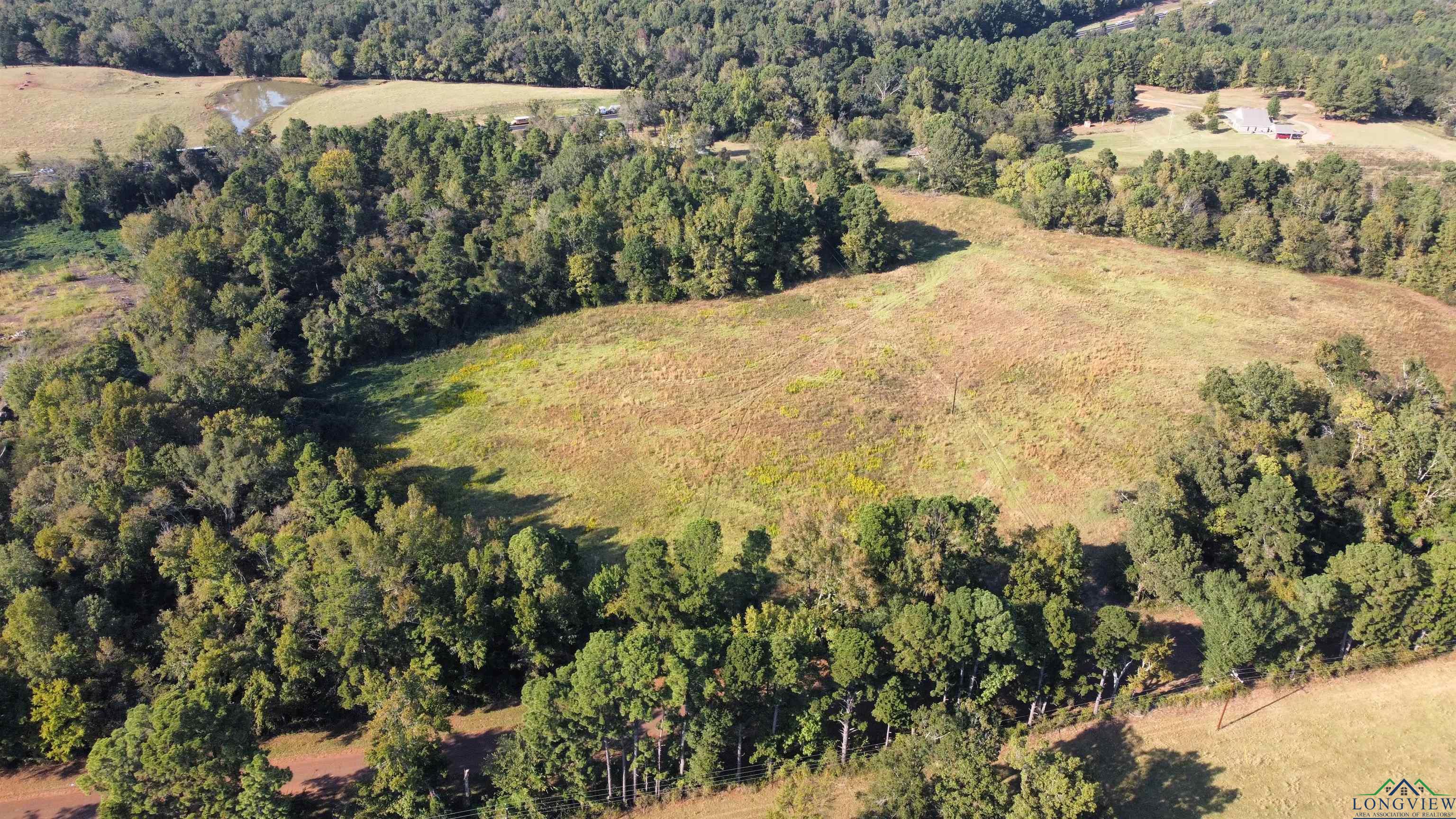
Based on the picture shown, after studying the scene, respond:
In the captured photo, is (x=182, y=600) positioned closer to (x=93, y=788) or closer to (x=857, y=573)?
(x=93, y=788)

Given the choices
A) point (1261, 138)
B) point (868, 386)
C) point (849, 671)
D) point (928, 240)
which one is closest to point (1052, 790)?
point (849, 671)

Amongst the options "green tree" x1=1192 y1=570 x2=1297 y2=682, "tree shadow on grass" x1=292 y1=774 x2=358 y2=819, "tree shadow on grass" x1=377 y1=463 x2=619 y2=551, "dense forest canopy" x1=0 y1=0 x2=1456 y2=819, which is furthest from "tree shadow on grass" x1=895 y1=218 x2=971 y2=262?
"tree shadow on grass" x1=292 y1=774 x2=358 y2=819

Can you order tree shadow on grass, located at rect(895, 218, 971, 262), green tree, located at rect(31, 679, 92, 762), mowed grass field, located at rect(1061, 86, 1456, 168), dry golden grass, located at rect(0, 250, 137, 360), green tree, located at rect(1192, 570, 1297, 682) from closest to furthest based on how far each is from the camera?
green tree, located at rect(31, 679, 92, 762)
green tree, located at rect(1192, 570, 1297, 682)
dry golden grass, located at rect(0, 250, 137, 360)
tree shadow on grass, located at rect(895, 218, 971, 262)
mowed grass field, located at rect(1061, 86, 1456, 168)

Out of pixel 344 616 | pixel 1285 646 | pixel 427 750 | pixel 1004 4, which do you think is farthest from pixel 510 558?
pixel 1004 4

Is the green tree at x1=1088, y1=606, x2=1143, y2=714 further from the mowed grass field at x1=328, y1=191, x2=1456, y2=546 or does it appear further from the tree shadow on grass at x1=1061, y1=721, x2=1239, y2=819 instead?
the mowed grass field at x1=328, y1=191, x2=1456, y2=546

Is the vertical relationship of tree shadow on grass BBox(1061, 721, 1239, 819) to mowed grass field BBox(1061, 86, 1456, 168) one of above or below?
below

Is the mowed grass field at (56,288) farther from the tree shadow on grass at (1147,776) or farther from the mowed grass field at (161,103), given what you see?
the tree shadow on grass at (1147,776)
